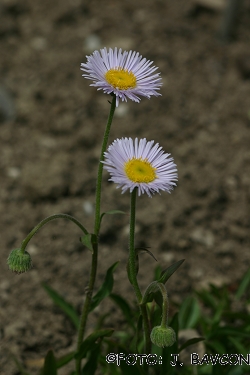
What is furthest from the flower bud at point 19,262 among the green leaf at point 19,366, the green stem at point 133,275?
the green leaf at point 19,366

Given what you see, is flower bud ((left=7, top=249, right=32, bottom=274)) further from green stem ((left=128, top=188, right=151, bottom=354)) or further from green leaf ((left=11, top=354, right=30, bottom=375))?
green leaf ((left=11, top=354, right=30, bottom=375))

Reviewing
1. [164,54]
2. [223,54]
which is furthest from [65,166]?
[223,54]

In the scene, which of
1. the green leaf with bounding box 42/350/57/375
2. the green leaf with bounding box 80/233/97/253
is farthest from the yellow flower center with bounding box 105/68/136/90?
the green leaf with bounding box 42/350/57/375

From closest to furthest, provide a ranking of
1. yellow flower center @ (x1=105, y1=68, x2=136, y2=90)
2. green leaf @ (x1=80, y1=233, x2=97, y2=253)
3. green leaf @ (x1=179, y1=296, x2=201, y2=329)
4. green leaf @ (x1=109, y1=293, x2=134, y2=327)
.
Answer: yellow flower center @ (x1=105, y1=68, x2=136, y2=90) → green leaf @ (x1=80, y1=233, x2=97, y2=253) → green leaf @ (x1=109, y1=293, x2=134, y2=327) → green leaf @ (x1=179, y1=296, x2=201, y2=329)

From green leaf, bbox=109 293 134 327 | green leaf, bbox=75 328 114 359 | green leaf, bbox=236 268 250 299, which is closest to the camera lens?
green leaf, bbox=75 328 114 359

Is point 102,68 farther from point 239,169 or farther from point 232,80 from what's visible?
point 232,80

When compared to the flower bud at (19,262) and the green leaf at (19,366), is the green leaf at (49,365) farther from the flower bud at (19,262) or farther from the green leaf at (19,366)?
the flower bud at (19,262)
